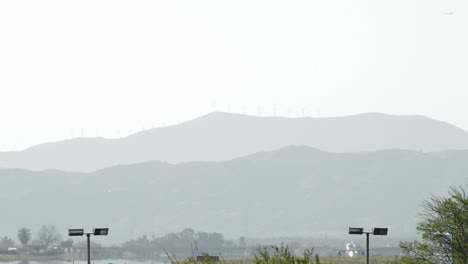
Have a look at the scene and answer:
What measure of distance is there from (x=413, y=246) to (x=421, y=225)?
1538 millimetres

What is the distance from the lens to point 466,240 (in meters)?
51.6

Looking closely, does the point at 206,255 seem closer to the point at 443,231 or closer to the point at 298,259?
the point at 298,259

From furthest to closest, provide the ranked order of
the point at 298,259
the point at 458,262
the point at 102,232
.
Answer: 1. the point at 102,232
2. the point at 458,262
3. the point at 298,259

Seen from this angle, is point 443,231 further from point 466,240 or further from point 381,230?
point 381,230

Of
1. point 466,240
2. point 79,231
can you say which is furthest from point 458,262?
point 79,231

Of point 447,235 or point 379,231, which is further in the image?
point 379,231

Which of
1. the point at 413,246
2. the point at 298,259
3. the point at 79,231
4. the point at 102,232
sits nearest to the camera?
the point at 298,259

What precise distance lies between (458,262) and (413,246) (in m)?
4.05

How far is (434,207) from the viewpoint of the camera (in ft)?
177

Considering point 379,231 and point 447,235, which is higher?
point 447,235

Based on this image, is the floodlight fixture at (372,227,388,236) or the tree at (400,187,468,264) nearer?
the tree at (400,187,468,264)

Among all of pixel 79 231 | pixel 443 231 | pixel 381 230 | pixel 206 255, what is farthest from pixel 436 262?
pixel 79 231

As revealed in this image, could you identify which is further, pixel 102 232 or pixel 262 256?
pixel 102 232

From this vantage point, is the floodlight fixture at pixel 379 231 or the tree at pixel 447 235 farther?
the floodlight fixture at pixel 379 231
